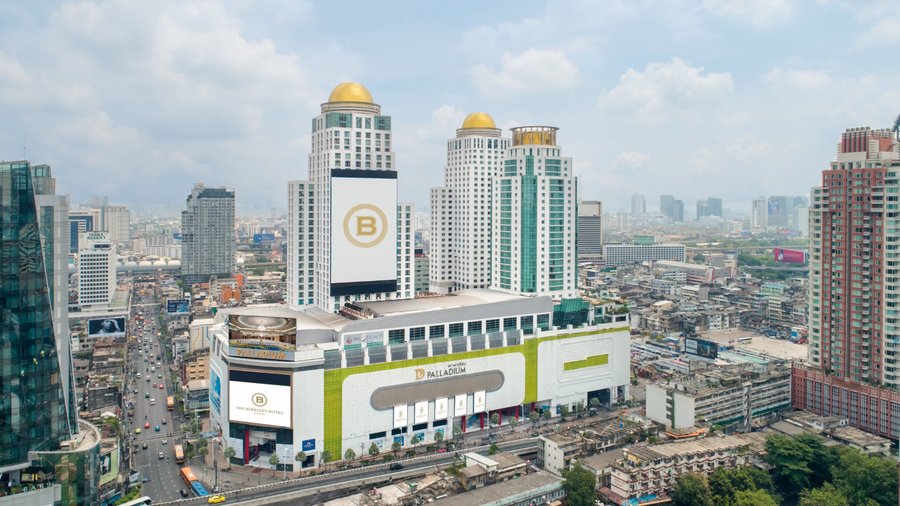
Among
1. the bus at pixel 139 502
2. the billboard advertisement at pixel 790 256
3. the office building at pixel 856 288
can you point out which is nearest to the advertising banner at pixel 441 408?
the bus at pixel 139 502

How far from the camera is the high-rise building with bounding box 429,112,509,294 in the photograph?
65.6 metres

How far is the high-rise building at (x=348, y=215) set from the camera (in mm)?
51094

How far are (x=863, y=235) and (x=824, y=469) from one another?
17.1m

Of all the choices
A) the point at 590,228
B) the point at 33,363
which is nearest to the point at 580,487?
the point at 33,363

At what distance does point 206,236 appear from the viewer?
130 metres

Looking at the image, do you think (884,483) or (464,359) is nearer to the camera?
(884,483)

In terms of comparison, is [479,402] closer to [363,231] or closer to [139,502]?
[363,231]

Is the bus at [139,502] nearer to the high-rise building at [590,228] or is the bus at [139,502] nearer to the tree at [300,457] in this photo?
the tree at [300,457]

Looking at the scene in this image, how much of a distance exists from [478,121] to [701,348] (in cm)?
3360

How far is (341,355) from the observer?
42.4 meters

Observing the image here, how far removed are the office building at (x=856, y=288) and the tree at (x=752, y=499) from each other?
625 inches

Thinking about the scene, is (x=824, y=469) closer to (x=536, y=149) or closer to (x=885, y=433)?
(x=885, y=433)

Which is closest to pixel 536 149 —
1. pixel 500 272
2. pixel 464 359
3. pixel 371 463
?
pixel 500 272

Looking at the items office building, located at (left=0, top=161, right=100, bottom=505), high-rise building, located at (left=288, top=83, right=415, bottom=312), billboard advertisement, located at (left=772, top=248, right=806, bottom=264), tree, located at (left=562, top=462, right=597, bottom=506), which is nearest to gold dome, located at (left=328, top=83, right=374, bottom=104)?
high-rise building, located at (left=288, top=83, right=415, bottom=312)
